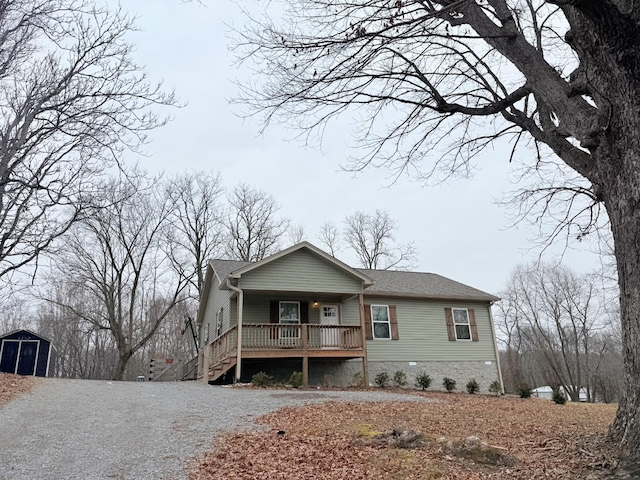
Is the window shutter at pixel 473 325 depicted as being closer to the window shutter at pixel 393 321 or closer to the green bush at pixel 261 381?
the window shutter at pixel 393 321

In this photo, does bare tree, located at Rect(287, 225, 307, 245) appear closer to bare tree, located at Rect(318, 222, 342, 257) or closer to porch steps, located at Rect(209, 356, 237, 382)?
bare tree, located at Rect(318, 222, 342, 257)

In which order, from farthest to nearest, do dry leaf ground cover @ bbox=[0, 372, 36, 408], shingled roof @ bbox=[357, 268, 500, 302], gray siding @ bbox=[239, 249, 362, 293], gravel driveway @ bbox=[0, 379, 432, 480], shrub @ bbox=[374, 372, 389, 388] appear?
shingled roof @ bbox=[357, 268, 500, 302]
shrub @ bbox=[374, 372, 389, 388]
gray siding @ bbox=[239, 249, 362, 293]
dry leaf ground cover @ bbox=[0, 372, 36, 408]
gravel driveway @ bbox=[0, 379, 432, 480]

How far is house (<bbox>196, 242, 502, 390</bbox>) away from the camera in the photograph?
47.0 ft

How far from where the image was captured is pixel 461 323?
18047 mm

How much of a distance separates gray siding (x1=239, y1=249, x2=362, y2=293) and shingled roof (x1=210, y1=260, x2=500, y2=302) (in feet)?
5.09

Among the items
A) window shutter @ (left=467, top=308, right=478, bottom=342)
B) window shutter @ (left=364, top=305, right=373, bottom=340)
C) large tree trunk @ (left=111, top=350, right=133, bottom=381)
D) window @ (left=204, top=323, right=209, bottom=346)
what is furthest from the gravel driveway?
large tree trunk @ (left=111, top=350, right=133, bottom=381)

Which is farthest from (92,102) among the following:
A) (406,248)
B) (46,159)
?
(406,248)

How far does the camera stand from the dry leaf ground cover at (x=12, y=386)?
9164mm

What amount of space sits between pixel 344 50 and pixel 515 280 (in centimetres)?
3546

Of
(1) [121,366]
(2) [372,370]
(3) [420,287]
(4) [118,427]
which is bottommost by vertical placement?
(4) [118,427]

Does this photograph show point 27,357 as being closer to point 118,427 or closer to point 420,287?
point 118,427

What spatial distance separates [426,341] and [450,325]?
1364 millimetres

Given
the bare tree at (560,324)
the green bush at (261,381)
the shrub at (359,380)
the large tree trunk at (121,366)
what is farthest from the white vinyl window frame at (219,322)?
Result: the bare tree at (560,324)

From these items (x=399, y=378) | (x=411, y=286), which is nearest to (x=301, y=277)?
(x=399, y=378)
